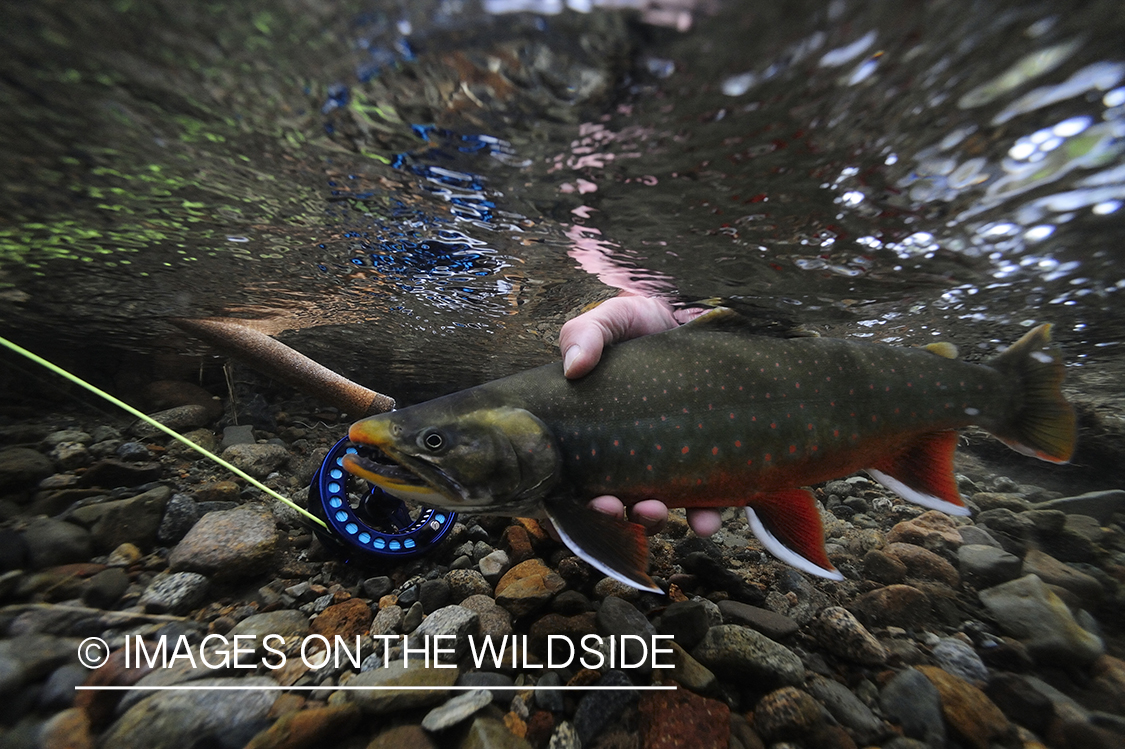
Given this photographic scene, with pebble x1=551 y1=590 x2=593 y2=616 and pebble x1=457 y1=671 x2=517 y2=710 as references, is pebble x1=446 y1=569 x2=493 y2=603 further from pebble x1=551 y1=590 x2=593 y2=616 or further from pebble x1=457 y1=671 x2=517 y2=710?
pebble x1=457 y1=671 x2=517 y2=710

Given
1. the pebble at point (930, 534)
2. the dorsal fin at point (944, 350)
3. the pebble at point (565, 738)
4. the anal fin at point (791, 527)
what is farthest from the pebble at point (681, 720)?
the pebble at point (930, 534)

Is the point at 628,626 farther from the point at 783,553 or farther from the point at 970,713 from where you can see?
the point at 970,713

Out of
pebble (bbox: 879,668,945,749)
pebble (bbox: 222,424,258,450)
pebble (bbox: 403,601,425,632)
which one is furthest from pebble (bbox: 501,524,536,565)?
pebble (bbox: 222,424,258,450)

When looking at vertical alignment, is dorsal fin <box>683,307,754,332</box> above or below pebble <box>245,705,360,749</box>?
above

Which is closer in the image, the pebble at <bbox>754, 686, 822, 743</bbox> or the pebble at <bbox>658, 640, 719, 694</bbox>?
the pebble at <bbox>754, 686, 822, 743</bbox>

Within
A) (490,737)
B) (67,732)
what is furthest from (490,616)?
(67,732)

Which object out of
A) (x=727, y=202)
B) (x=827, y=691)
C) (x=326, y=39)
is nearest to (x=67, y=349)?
(x=326, y=39)
